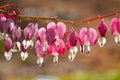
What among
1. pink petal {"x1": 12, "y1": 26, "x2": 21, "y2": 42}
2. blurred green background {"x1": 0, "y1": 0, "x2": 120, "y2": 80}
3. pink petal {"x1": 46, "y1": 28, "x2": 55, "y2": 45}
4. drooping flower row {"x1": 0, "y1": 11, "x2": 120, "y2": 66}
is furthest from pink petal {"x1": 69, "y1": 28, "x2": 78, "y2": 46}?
blurred green background {"x1": 0, "y1": 0, "x2": 120, "y2": 80}

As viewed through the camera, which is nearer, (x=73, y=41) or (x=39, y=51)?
(x=73, y=41)

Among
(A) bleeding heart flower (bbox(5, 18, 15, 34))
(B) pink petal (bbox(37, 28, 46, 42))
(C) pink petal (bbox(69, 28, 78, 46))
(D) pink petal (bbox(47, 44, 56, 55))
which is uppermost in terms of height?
(A) bleeding heart flower (bbox(5, 18, 15, 34))

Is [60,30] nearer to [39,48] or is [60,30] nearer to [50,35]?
[50,35]

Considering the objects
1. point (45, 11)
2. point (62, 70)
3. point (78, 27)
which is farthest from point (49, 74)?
point (45, 11)

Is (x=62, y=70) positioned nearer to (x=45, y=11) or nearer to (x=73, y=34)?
(x=45, y=11)

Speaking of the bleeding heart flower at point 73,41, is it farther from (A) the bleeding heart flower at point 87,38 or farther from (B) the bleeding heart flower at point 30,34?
(B) the bleeding heart flower at point 30,34

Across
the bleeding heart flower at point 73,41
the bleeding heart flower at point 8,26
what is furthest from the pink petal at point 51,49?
the bleeding heart flower at point 8,26

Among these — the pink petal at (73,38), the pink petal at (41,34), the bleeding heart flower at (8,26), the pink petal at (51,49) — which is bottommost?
the pink petal at (51,49)

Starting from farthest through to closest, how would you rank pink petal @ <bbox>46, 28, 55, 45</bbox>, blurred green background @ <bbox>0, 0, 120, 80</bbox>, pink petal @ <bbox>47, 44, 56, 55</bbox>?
1. blurred green background @ <bbox>0, 0, 120, 80</bbox>
2. pink petal @ <bbox>47, 44, 56, 55</bbox>
3. pink petal @ <bbox>46, 28, 55, 45</bbox>

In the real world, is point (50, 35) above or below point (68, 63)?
below

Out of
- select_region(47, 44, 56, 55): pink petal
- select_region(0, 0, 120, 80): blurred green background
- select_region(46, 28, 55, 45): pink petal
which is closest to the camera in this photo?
select_region(46, 28, 55, 45): pink petal

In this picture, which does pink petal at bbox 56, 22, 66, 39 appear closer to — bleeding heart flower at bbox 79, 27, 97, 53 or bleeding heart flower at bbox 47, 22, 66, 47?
bleeding heart flower at bbox 47, 22, 66, 47

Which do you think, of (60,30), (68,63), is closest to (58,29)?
(60,30)
